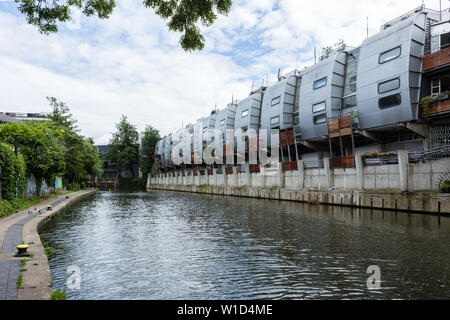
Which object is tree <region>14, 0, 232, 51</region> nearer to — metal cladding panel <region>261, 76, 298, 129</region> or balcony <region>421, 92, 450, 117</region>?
balcony <region>421, 92, 450, 117</region>

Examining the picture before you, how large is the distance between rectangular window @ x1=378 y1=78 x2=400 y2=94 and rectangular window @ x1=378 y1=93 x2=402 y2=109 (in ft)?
1.89

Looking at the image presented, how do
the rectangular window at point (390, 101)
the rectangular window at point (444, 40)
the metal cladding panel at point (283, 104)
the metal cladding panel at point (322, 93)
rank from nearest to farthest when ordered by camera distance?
1. the rectangular window at point (444, 40)
2. the rectangular window at point (390, 101)
3. the metal cladding panel at point (322, 93)
4. the metal cladding panel at point (283, 104)

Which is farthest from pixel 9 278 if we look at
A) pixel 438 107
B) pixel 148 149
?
pixel 148 149

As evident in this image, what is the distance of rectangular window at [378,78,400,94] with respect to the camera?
24.6 metres

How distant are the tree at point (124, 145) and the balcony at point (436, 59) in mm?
85889

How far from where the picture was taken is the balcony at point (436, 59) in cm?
2239

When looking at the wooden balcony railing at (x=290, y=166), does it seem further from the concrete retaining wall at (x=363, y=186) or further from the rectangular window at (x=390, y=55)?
the rectangular window at (x=390, y=55)

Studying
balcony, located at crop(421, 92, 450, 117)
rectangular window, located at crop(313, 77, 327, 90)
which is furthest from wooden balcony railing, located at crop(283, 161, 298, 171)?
balcony, located at crop(421, 92, 450, 117)

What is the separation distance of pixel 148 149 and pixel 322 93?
68926 mm

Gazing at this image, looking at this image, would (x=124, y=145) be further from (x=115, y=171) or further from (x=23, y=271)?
(x=23, y=271)

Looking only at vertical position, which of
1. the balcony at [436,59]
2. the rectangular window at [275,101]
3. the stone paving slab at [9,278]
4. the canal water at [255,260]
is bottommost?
the canal water at [255,260]

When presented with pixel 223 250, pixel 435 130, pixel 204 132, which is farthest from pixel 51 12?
pixel 204 132

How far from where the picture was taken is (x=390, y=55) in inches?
1000

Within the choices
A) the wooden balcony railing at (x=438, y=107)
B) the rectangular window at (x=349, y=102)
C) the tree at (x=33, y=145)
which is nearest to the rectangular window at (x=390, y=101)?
the wooden balcony railing at (x=438, y=107)
